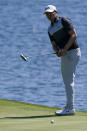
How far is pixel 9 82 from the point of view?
2209 cm

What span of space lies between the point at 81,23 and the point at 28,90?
700 inches

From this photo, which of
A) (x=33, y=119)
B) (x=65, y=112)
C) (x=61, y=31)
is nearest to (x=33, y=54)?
(x=65, y=112)

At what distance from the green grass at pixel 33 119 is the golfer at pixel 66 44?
358 millimetres

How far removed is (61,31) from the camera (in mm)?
11578

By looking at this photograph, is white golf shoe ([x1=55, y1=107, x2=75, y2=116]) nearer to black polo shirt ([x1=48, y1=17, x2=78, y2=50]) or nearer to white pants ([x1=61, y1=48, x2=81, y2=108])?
white pants ([x1=61, y1=48, x2=81, y2=108])

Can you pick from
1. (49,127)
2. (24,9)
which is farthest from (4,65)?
(24,9)

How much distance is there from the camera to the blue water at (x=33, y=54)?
20062 millimetres

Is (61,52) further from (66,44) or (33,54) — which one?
(33,54)

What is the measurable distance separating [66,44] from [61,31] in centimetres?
20

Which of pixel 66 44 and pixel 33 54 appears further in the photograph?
pixel 33 54

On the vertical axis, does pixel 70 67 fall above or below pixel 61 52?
below

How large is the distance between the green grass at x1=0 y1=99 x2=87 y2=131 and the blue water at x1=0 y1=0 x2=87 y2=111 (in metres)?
5.17

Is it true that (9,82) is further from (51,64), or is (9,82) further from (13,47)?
(13,47)

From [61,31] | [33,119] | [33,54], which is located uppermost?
[61,31]
